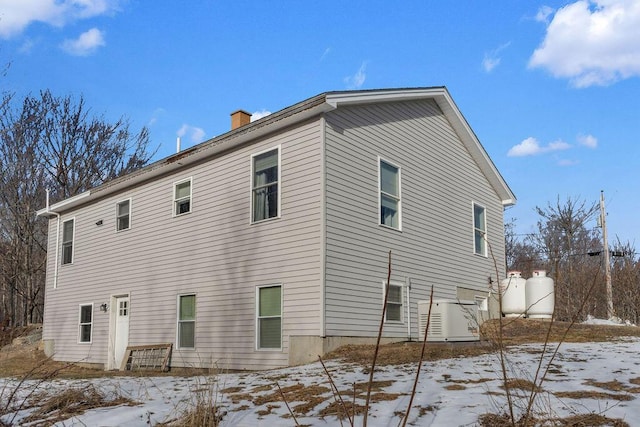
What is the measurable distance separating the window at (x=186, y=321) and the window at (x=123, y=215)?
154 inches

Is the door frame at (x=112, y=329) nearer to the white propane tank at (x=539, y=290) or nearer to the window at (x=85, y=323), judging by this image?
the window at (x=85, y=323)

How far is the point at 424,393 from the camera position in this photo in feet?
20.9

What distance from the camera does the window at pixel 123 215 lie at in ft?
56.6

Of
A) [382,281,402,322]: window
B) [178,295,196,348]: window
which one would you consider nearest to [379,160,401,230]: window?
[382,281,402,322]: window

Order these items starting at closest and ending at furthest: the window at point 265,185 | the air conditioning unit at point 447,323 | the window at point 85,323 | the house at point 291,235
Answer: the house at point 291,235 < the air conditioning unit at point 447,323 < the window at point 265,185 < the window at point 85,323

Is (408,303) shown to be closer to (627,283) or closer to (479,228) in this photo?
(479,228)

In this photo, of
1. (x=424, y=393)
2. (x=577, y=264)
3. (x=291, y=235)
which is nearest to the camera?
(x=424, y=393)

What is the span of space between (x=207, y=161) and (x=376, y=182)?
14.4ft

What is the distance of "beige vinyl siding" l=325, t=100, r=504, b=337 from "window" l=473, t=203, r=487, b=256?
0.78ft

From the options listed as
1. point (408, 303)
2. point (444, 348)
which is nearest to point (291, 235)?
point (408, 303)

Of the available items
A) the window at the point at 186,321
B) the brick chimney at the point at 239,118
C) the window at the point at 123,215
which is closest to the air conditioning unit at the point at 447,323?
the window at the point at 186,321

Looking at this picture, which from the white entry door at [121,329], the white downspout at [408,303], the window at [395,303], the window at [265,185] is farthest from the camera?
the white entry door at [121,329]

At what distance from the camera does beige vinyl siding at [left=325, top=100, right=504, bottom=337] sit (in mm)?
11883

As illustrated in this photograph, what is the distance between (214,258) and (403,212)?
460 centimetres
